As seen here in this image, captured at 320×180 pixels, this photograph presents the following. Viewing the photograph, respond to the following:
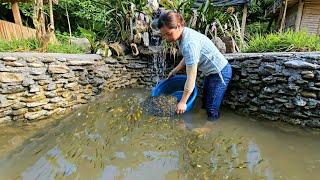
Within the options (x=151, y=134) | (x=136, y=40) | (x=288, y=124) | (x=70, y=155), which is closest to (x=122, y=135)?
(x=151, y=134)

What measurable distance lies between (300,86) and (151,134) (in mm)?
2047

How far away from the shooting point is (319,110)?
12.4 feet

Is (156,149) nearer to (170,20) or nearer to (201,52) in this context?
(201,52)

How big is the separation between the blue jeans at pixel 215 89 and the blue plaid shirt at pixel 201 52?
0.09 metres

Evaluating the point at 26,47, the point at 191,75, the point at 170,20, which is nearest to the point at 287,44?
the point at 191,75

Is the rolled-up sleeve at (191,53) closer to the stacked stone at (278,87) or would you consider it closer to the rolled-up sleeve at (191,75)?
the rolled-up sleeve at (191,75)

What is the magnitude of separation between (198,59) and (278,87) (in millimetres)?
1559

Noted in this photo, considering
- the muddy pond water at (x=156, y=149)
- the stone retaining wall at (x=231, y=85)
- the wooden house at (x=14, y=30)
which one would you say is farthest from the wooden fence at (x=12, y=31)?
the muddy pond water at (x=156, y=149)

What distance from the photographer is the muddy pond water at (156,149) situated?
111 inches

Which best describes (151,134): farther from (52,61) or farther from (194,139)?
(52,61)

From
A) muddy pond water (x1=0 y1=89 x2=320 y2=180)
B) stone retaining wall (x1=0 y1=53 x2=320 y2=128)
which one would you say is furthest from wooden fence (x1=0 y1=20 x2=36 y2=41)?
muddy pond water (x1=0 y1=89 x2=320 y2=180)

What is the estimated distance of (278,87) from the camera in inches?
163

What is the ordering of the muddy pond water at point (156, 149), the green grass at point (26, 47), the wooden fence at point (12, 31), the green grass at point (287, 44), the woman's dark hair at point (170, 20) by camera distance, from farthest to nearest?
1. the wooden fence at point (12, 31)
2. the green grass at point (26, 47)
3. the green grass at point (287, 44)
4. the woman's dark hair at point (170, 20)
5. the muddy pond water at point (156, 149)

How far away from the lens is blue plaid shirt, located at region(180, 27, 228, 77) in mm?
3195
